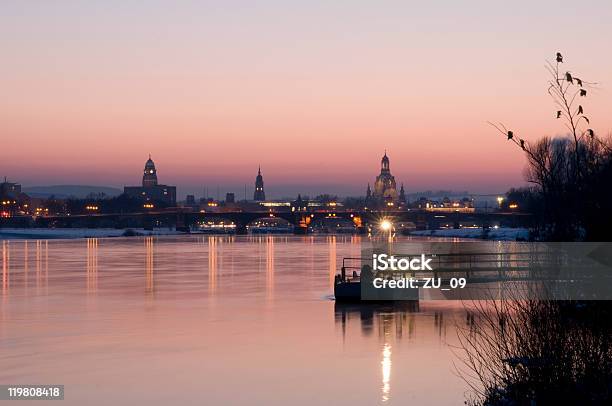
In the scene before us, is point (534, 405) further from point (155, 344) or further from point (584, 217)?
point (155, 344)

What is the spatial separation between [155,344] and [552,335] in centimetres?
2163

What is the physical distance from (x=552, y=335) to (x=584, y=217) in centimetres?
252

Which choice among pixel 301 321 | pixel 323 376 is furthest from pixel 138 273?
pixel 323 376

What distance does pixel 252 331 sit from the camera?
39.8 m

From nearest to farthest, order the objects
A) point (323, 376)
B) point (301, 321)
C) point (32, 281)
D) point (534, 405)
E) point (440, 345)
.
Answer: point (534, 405), point (323, 376), point (440, 345), point (301, 321), point (32, 281)

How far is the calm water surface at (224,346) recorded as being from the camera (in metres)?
26.5

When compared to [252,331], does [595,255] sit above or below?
above

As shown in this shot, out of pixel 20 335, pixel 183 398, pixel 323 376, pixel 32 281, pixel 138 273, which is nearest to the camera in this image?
pixel 183 398

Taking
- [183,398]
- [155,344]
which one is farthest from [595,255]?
[155,344]

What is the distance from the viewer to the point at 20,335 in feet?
124

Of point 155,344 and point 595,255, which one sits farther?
point 155,344

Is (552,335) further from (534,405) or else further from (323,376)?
(323,376)

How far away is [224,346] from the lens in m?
35.2

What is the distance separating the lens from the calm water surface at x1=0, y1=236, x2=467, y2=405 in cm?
2652
